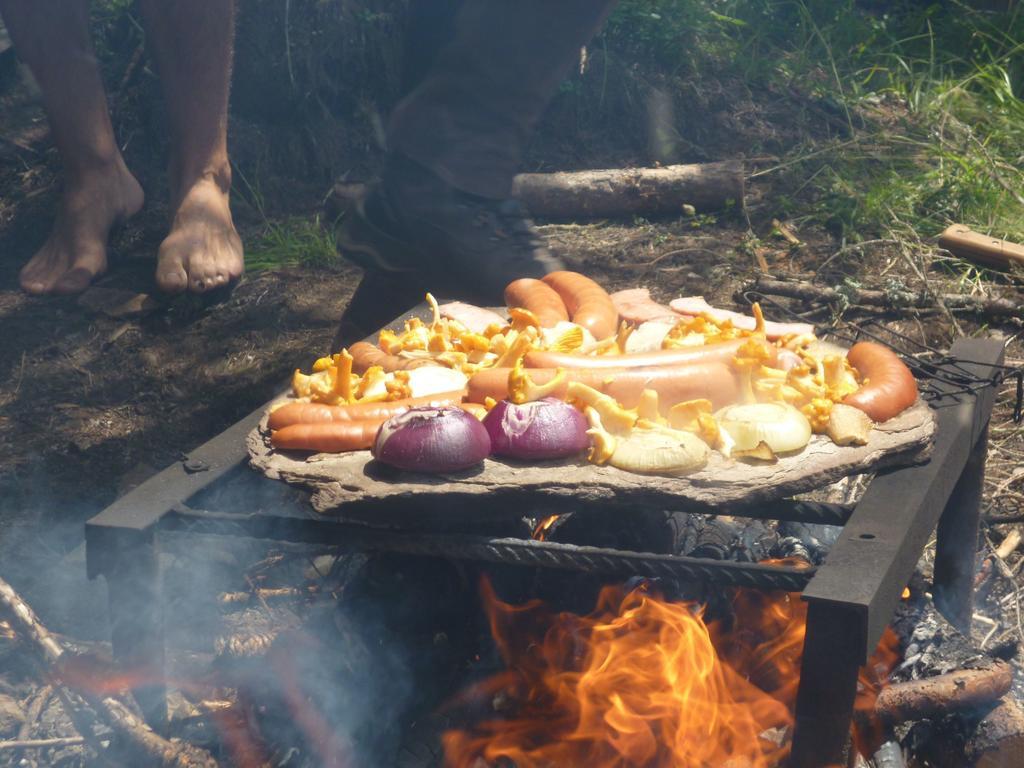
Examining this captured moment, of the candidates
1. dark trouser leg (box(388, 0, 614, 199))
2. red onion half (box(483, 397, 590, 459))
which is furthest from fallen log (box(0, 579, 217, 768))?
dark trouser leg (box(388, 0, 614, 199))

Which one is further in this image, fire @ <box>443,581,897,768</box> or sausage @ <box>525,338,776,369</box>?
sausage @ <box>525,338,776,369</box>

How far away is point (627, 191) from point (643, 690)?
422 cm

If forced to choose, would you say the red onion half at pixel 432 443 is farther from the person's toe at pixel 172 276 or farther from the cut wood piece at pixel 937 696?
the person's toe at pixel 172 276

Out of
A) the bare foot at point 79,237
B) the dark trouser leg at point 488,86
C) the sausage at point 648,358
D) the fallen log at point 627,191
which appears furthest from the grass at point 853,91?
the sausage at point 648,358

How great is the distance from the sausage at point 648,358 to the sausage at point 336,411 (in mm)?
251

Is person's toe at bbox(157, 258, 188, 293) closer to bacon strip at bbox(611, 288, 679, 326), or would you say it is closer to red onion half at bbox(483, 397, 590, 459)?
bacon strip at bbox(611, 288, 679, 326)

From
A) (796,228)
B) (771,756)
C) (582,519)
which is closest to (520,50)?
(582,519)

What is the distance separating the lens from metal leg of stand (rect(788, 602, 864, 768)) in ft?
5.46

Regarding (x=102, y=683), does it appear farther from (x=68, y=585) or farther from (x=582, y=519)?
(x=582, y=519)

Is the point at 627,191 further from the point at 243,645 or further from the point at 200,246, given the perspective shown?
the point at 243,645

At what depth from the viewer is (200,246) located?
4.36 m

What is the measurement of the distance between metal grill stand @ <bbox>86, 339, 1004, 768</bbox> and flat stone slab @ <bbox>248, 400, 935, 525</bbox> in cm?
6

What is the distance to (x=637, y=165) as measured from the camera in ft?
21.9

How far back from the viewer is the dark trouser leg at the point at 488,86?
3881mm
